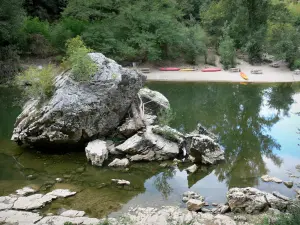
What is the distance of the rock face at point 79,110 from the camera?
14.5 m

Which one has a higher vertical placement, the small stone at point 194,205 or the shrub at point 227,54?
the shrub at point 227,54

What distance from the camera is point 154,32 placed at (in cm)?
3391

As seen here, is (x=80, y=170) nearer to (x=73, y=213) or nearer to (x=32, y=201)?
(x=32, y=201)

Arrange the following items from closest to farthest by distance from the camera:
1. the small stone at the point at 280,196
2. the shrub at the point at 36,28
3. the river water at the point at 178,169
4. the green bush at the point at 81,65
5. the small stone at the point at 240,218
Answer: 1. the small stone at the point at 240,218
2. the small stone at the point at 280,196
3. the river water at the point at 178,169
4. the green bush at the point at 81,65
5. the shrub at the point at 36,28

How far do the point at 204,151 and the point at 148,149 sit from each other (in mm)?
2317

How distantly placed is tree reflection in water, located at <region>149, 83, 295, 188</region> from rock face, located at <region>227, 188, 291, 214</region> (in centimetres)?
199

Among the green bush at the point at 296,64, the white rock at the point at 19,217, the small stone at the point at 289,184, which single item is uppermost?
the green bush at the point at 296,64

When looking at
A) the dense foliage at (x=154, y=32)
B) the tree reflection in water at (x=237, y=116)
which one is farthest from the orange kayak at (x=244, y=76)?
the dense foliage at (x=154, y=32)

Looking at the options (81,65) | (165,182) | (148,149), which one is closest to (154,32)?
(81,65)

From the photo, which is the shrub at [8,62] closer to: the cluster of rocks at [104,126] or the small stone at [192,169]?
the cluster of rocks at [104,126]

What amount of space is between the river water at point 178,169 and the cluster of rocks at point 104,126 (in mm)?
618

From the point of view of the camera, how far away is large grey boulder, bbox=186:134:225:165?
1403 centimetres

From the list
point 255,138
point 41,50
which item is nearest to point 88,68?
point 255,138

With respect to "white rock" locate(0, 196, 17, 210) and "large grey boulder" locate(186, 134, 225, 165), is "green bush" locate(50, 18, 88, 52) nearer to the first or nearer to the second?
"large grey boulder" locate(186, 134, 225, 165)
